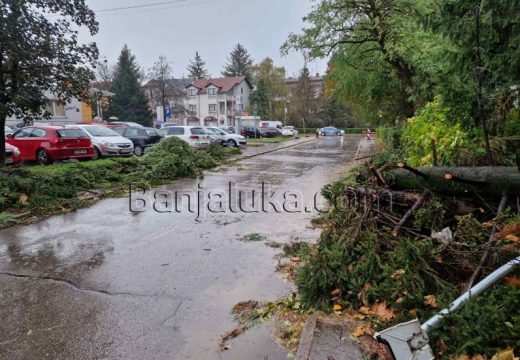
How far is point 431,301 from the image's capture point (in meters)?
3.02

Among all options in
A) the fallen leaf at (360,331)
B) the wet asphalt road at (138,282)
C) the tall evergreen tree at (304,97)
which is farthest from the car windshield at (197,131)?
the tall evergreen tree at (304,97)

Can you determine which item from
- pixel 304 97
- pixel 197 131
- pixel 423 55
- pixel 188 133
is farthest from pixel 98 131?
pixel 304 97

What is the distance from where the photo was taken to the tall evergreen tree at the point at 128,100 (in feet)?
166

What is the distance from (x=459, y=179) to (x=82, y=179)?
30.2 feet

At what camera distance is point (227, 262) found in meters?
5.05

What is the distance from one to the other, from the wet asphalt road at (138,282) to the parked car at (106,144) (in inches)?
314

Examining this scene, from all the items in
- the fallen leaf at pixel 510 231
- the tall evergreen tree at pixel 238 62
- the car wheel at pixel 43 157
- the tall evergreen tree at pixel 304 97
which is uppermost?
the tall evergreen tree at pixel 238 62

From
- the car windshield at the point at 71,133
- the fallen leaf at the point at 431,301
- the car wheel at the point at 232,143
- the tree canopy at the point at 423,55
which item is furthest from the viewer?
the car wheel at the point at 232,143

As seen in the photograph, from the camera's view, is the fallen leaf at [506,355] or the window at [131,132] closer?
the fallen leaf at [506,355]

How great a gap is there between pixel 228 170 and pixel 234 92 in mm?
52414

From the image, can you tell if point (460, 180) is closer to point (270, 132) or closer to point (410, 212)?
point (410, 212)

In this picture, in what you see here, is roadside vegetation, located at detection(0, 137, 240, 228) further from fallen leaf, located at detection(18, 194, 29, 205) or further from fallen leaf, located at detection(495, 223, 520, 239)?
fallen leaf, located at detection(495, 223, 520, 239)

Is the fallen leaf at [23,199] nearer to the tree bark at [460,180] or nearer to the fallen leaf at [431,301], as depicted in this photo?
the tree bark at [460,180]

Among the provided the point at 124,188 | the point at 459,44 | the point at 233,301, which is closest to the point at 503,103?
the point at 459,44
